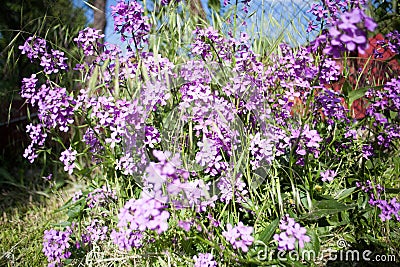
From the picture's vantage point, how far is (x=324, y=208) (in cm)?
127

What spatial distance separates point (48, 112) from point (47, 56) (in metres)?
0.26

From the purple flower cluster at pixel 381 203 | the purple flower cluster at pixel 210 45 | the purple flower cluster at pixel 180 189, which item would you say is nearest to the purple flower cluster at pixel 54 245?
the purple flower cluster at pixel 180 189

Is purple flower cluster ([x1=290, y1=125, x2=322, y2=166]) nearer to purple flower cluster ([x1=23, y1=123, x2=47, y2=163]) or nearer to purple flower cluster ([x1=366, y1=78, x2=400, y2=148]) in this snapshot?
purple flower cluster ([x1=366, y1=78, x2=400, y2=148])

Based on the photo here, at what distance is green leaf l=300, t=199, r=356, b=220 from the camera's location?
4.03 ft

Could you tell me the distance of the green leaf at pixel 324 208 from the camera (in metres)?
1.23

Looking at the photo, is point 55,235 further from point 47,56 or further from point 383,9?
point 383,9

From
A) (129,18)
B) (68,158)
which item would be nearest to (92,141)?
(68,158)

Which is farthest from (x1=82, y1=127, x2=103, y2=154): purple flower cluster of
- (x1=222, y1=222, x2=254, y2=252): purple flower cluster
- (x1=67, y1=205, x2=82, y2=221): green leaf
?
(x1=222, y1=222, x2=254, y2=252): purple flower cluster

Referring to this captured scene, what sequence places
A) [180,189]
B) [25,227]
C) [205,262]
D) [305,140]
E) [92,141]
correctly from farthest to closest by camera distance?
[25,227] → [92,141] → [305,140] → [205,262] → [180,189]

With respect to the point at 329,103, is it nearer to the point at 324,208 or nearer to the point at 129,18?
the point at 324,208

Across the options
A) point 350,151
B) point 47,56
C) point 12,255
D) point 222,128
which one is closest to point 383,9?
point 350,151

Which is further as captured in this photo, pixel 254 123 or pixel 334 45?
pixel 254 123

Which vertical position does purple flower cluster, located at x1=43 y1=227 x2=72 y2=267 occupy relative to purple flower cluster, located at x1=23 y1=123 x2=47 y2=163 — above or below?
below

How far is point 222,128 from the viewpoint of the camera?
1.27 metres
